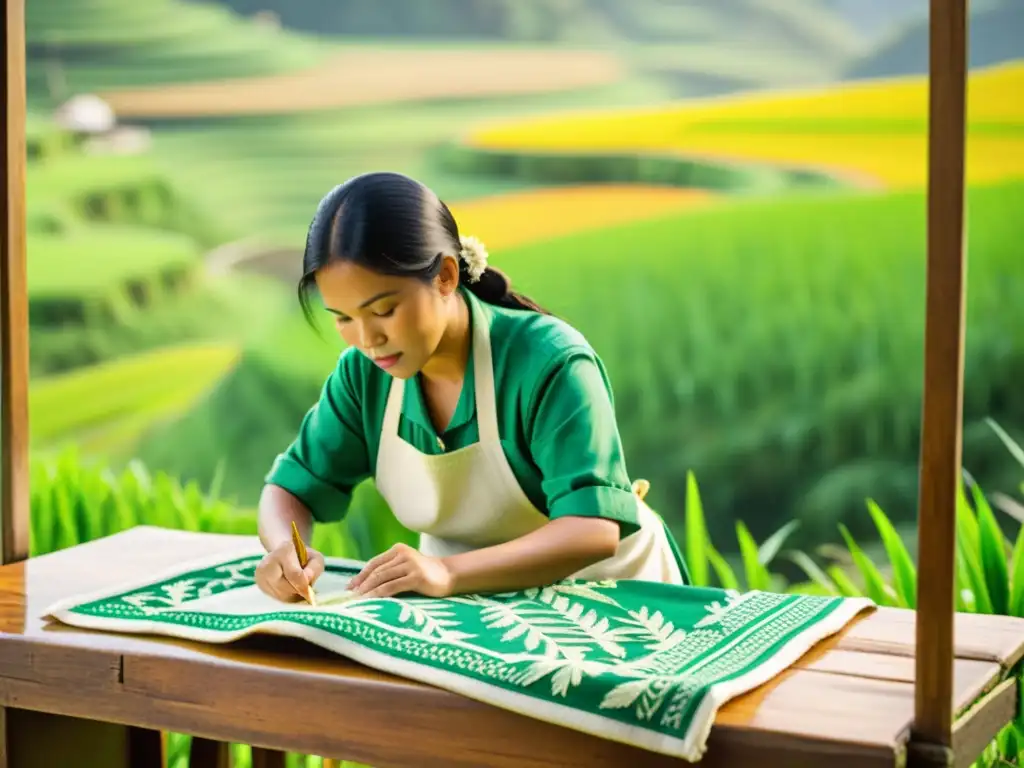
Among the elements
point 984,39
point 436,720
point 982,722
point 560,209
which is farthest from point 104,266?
point 982,722

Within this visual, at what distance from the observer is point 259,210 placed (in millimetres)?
5574

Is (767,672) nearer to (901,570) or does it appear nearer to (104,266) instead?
(901,570)

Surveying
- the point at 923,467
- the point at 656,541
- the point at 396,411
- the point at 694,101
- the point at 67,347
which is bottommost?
the point at 67,347

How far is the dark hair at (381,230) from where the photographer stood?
189 cm

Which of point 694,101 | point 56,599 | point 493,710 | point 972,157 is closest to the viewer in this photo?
point 493,710

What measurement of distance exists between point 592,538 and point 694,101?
3546 millimetres

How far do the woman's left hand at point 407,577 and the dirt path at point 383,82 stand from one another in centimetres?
370

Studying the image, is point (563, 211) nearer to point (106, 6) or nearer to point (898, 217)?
point (898, 217)

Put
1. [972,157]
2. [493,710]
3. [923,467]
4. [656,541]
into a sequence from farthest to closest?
[972,157]
[656,541]
[493,710]
[923,467]

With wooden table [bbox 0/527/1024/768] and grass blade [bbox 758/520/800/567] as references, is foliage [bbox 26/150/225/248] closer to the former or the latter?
grass blade [bbox 758/520/800/567]

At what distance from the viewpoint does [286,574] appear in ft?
6.31

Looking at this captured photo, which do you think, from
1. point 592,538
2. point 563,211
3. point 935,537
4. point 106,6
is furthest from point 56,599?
point 106,6

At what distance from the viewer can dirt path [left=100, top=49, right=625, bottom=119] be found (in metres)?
5.32

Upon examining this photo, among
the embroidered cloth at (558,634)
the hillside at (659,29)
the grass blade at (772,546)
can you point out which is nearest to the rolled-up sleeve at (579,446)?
the embroidered cloth at (558,634)
